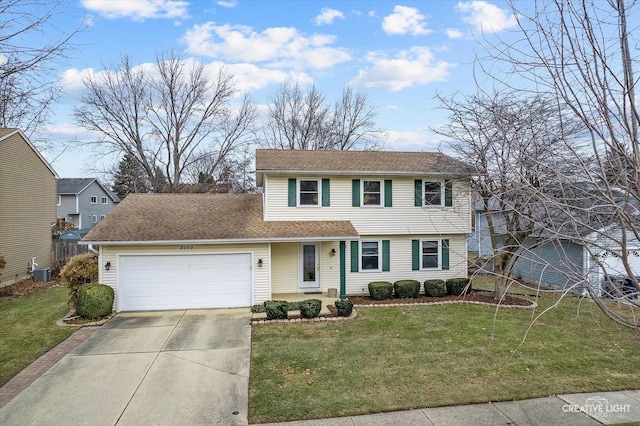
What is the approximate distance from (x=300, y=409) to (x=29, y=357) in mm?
6539

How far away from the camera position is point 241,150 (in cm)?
2880

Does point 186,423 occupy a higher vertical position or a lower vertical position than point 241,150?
lower

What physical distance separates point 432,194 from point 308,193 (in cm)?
505

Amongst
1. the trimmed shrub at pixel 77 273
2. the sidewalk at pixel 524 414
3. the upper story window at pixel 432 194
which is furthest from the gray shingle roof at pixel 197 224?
the sidewalk at pixel 524 414

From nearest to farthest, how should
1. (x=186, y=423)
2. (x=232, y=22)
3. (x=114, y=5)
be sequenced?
(x=186, y=423) → (x=114, y=5) → (x=232, y=22)

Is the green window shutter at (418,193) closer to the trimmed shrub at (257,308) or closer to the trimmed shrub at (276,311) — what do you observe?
the trimmed shrub at (276,311)

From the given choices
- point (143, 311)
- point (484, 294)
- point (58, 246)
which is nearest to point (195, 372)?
point (143, 311)

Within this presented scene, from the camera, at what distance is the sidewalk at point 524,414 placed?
5461mm

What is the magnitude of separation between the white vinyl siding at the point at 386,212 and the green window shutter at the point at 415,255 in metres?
0.49

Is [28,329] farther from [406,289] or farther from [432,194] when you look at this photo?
[432,194]

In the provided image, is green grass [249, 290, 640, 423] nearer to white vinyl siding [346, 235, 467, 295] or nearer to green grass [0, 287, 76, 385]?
white vinyl siding [346, 235, 467, 295]

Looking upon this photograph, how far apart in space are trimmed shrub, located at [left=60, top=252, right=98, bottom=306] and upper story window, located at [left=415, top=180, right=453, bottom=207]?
11.9m

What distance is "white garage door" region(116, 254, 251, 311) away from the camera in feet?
39.7

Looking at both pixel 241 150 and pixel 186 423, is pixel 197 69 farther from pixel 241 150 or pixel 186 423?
pixel 186 423
